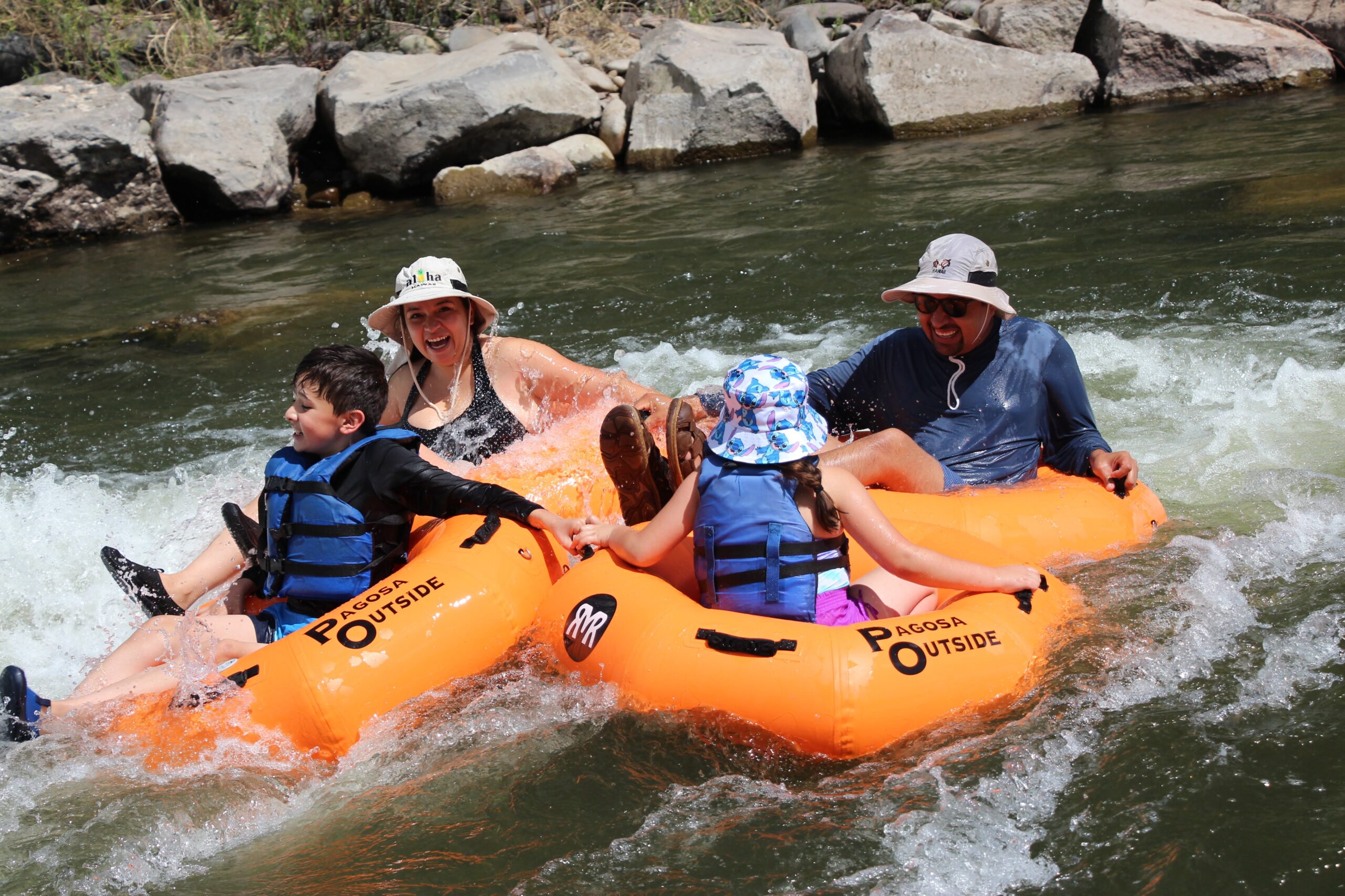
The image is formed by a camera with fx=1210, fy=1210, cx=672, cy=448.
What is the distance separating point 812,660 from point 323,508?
1.53m

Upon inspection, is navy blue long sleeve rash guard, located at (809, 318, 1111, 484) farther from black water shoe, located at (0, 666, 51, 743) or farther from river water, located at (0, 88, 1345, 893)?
black water shoe, located at (0, 666, 51, 743)

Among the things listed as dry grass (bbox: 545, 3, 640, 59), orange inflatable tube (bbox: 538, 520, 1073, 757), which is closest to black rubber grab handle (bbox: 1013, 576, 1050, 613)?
orange inflatable tube (bbox: 538, 520, 1073, 757)

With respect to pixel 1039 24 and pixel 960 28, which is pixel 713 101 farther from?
pixel 1039 24

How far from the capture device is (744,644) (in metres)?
3.12

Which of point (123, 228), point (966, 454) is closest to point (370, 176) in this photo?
point (123, 228)

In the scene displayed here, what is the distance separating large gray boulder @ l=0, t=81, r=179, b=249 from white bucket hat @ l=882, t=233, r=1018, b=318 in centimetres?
914

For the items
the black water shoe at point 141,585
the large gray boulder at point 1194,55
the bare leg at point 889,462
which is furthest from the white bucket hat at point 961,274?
the large gray boulder at point 1194,55

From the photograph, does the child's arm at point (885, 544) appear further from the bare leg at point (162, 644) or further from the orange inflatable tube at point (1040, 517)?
the bare leg at point (162, 644)

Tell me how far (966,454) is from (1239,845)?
1.84 m

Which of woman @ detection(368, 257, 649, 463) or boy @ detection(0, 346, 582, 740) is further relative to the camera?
woman @ detection(368, 257, 649, 463)

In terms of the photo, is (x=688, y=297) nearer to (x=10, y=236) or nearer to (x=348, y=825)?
(x=348, y=825)

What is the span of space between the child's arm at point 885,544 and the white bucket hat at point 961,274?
1030 millimetres

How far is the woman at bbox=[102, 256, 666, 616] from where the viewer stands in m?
4.38

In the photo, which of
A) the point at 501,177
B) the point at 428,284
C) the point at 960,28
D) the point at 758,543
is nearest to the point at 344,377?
the point at 428,284
